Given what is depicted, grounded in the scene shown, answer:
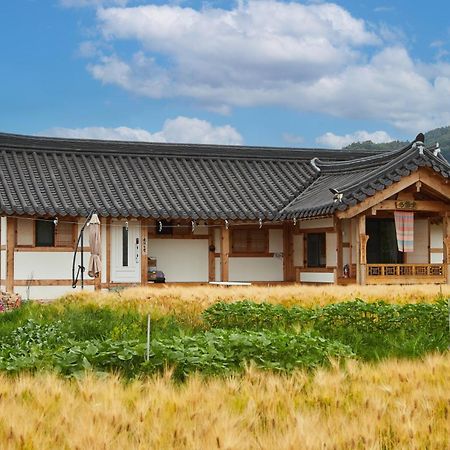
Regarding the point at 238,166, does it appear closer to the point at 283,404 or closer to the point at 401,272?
the point at 401,272

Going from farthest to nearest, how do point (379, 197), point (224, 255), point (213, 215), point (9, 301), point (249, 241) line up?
point (249, 241), point (224, 255), point (213, 215), point (379, 197), point (9, 301)

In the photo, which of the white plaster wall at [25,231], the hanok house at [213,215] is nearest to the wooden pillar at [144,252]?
the hanok house at [213,215]

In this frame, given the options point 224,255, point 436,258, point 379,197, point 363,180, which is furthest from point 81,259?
point 436,258

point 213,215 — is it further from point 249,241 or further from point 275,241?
point 275,241

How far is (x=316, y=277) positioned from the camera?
78.3 ft

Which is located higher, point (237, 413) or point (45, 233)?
point (45, 233)

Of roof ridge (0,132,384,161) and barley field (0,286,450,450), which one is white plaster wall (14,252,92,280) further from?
barley field (0,286,450,450)

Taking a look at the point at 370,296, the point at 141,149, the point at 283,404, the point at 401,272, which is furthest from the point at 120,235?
the point at 283,404

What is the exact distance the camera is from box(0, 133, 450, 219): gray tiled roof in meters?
22.2

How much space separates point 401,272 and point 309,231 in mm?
2963

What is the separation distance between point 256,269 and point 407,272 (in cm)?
467

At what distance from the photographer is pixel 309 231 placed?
2430 centimetres

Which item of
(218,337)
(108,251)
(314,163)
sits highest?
(314,163)

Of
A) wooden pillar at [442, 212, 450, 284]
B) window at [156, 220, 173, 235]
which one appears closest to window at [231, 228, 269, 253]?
window at [156, 220, 173, 235]
